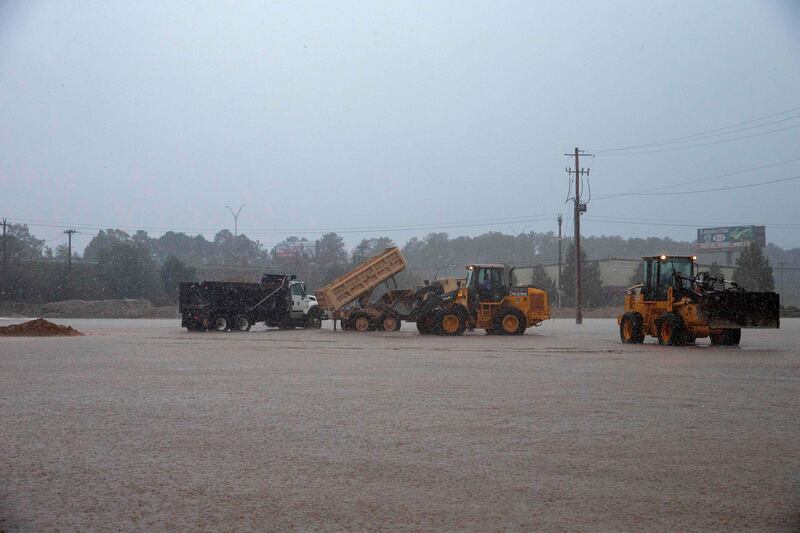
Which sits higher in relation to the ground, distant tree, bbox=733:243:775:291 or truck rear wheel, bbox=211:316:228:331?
distant tree, bbox=733:243:775:291

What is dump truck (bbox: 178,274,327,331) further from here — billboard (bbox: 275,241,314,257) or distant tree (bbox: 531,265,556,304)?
billboard (bbox: 275,241,314,257)

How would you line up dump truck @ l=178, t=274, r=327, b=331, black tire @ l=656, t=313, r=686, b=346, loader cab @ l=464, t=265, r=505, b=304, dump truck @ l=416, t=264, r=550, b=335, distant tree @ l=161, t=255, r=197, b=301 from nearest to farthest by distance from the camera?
black tire @ l=656, t=313, r=686, b=346 < dump truck @ l=416, t=264, r=550, b=335 < loader cab @ l=464, t=265, r=505, b=304 < dump truck @ l=178, t=274, r=327, b=331 < distant tree @ l=161, t=255, r=197, b=301

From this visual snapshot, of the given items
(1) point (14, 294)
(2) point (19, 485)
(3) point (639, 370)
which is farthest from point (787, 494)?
(1) point (14, 294)

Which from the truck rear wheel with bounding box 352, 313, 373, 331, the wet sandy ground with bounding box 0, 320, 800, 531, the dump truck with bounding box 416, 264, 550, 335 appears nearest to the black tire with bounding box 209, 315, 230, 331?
the truck rear wheel with bounding box 352, 313, 373, 331

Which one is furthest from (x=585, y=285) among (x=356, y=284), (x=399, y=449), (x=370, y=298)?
(x=399, y=449)

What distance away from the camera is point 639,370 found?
15836 millimetres

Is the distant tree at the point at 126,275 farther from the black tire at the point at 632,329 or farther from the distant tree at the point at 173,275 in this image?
the black tire at the point at 632,329

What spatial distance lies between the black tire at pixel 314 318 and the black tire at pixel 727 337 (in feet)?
60.9

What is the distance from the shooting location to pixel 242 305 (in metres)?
35.0

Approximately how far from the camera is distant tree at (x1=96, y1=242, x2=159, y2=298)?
84.7m

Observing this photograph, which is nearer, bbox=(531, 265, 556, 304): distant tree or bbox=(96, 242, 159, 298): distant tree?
bbox=(531, 265, 556, 304): distant tree

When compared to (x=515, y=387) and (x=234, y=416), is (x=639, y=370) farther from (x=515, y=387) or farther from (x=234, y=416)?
(x=234, y=416)

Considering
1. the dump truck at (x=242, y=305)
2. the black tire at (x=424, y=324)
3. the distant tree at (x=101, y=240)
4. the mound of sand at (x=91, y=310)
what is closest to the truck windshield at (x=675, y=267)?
the black tire at (x=424, y=324)

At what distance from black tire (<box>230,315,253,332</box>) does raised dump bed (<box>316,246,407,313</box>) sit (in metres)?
3.77
